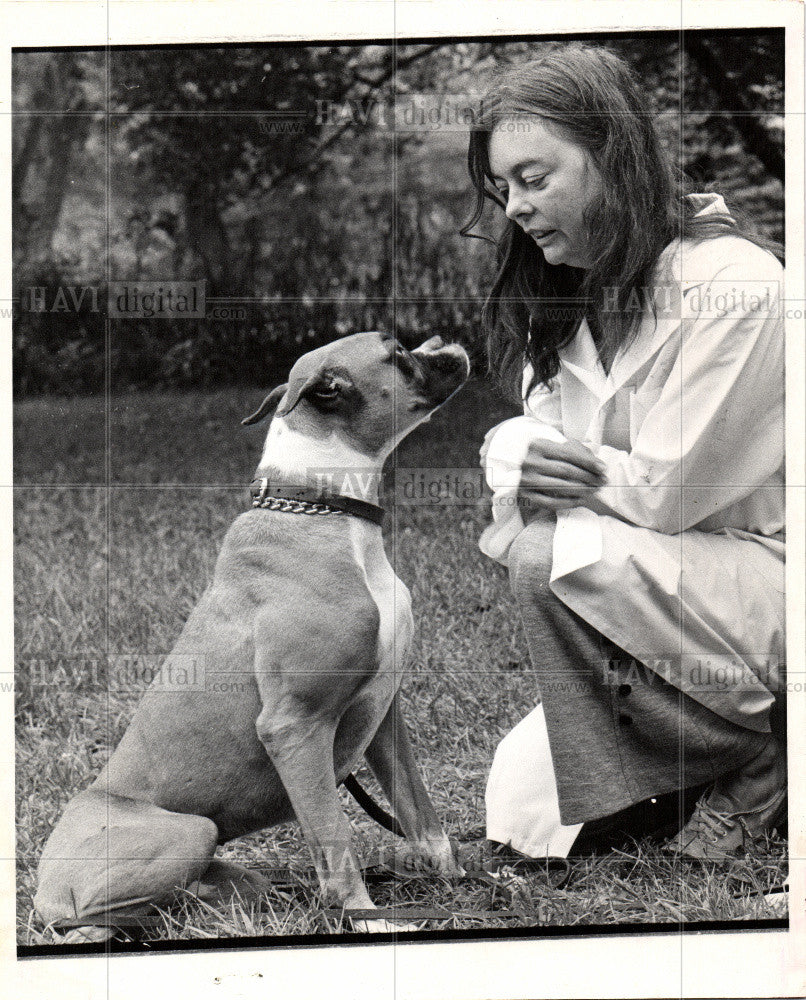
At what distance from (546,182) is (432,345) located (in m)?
0.61

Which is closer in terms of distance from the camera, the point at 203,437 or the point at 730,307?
the point at 730,307

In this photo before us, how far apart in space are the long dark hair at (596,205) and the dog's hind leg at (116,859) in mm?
1735

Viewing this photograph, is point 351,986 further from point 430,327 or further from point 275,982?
point 430,327

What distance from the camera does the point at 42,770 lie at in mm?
3898

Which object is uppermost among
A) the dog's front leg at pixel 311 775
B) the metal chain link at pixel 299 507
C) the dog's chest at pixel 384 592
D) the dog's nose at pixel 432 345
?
the dog's nose at pixel 432 345

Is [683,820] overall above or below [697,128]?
below

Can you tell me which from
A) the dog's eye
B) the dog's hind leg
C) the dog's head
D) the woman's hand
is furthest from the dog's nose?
the dog's hind leg

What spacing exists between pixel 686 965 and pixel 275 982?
130cm

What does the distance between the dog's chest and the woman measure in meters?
0.36

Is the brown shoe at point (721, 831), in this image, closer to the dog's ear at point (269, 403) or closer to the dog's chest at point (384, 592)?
the dog's chest at point (384, 592)

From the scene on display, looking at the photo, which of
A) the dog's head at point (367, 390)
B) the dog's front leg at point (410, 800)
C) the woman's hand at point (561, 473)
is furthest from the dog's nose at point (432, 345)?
the dog's front leg at point (410, 800)

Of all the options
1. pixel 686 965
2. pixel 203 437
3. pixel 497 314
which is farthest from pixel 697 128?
pixel 686 965

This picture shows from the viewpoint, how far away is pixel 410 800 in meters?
3.74

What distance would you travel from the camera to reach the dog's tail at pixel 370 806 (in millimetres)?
3660
